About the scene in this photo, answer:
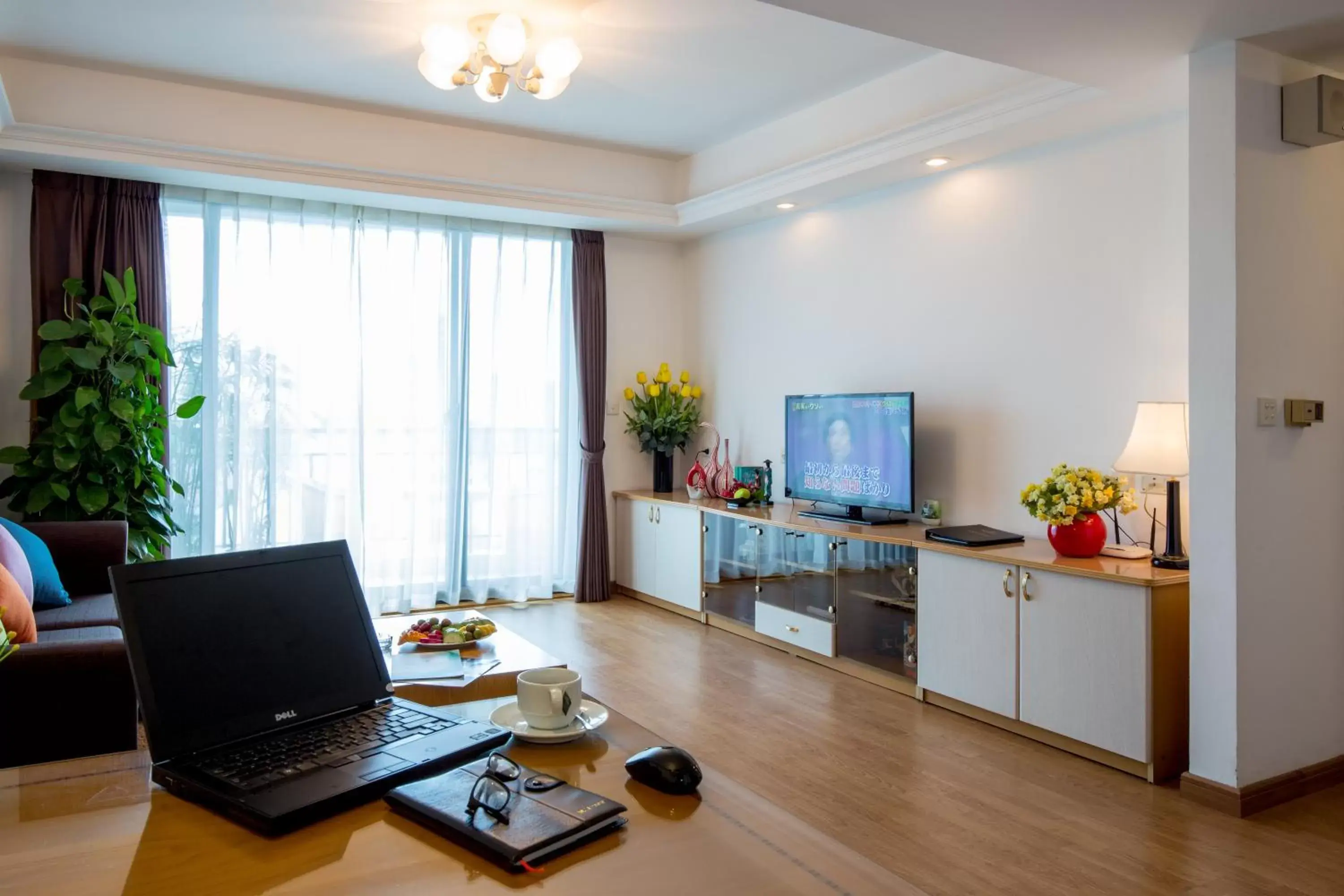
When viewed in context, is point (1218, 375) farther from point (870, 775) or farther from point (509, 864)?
point (509, 864)

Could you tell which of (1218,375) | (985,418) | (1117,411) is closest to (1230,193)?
(1218,375)

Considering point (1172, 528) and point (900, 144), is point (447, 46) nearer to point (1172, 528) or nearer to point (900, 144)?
point (900, 144)

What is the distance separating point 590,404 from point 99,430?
111 inches

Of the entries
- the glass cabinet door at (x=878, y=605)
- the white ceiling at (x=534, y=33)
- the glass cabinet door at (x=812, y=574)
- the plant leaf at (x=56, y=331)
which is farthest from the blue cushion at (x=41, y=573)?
the glass cabinet door at (x=878, y=605)

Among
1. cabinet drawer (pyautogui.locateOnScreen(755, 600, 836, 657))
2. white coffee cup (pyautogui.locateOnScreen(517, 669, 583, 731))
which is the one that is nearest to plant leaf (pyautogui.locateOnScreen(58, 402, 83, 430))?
cabinet drawer (pyautogui.locateOnScreen(755, 600, 836, 657))

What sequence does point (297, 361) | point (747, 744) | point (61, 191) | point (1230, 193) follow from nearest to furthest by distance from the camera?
point (1230, 193), point (747, 744), point (61, 191), point (297, 361)

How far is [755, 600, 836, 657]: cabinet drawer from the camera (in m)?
4.51

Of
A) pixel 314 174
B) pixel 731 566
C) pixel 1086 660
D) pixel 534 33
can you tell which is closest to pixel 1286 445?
pixel 1086 660

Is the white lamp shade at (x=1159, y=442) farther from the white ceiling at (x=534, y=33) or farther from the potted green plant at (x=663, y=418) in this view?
the potted green plant at (x=663, y=418)

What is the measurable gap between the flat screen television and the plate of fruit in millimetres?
2115

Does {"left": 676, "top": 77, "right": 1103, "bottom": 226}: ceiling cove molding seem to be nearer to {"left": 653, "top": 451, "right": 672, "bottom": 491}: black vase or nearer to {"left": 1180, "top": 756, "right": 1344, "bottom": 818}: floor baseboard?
{"left": 653, "top": 451, "right": 672, "bottom": 491}: black vase

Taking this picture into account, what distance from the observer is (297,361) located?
5.33 m

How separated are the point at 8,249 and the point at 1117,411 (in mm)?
5230

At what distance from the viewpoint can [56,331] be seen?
434 cm
